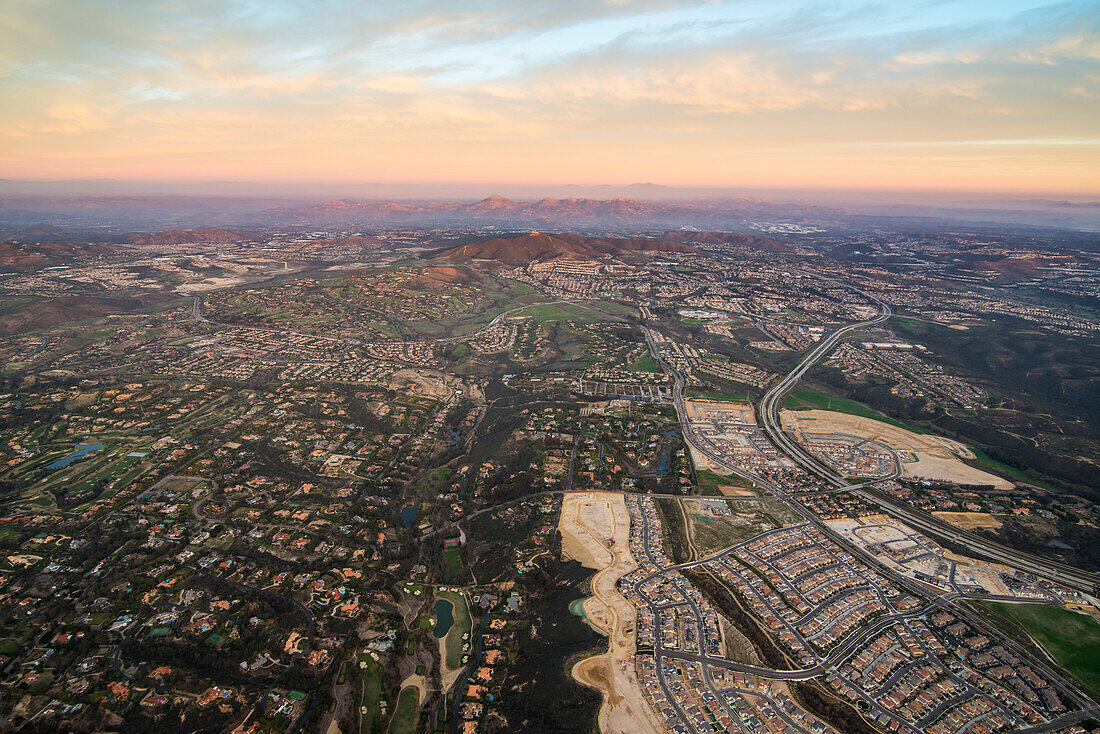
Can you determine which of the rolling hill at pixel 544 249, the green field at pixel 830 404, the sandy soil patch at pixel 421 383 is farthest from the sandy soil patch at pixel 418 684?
the rolling hill at pixel 544 249

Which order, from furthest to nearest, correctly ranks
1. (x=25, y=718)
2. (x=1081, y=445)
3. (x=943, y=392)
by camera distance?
(x=943, y=392) < (x=1081, y=445) < (x=25, y=718)

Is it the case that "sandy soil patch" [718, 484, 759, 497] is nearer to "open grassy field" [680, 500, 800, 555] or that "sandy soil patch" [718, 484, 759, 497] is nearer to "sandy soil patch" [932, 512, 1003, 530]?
"open grassy field" [680, 500, 800, 555]

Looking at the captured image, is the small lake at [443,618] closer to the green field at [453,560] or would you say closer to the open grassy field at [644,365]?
the green field at [453,560]

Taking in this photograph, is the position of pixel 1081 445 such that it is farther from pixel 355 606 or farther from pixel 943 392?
pixel 355 606

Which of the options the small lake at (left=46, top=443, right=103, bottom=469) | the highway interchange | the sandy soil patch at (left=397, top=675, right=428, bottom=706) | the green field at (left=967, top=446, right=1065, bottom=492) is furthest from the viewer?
the small lake at (left=46, top=443, right=103, bottom=469)

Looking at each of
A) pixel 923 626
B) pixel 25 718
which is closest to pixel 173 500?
pixel 25 718

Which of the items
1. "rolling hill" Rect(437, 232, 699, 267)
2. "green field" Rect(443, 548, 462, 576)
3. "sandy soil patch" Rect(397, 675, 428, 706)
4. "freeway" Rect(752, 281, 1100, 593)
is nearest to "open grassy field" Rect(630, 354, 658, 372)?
"freeway" Rect(752, 281, 1100, 593)

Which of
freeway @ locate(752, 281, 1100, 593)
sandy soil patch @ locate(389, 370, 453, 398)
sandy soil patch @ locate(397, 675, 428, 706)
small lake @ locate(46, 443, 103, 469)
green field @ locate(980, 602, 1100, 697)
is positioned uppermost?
sandy soil patch @ locate(389, 370, 453, 398)
